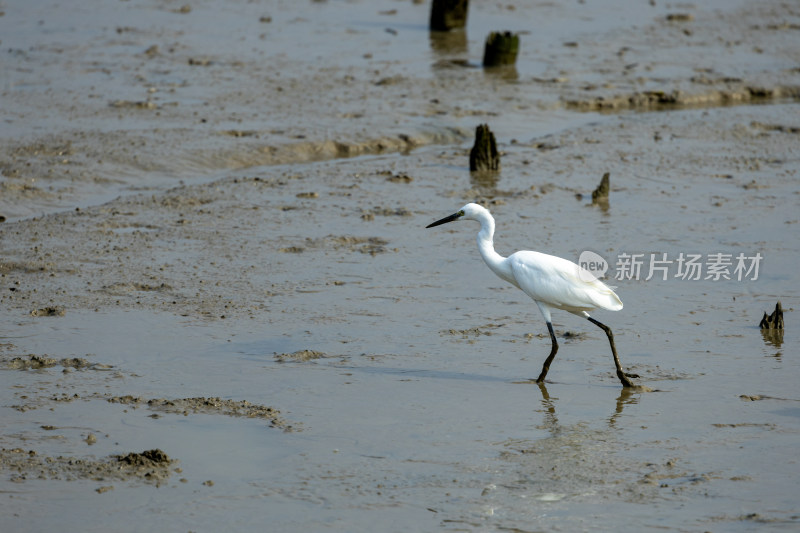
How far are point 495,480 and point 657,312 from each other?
301cm

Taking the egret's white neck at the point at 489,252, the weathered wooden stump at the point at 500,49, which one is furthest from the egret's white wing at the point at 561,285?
the weathered wooden stump at the point at 500,49

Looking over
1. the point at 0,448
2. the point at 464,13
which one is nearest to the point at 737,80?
the point at 464,13

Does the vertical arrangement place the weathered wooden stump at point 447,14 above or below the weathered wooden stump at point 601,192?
above

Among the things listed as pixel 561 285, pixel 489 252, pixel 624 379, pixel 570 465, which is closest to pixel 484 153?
pixel 489 252

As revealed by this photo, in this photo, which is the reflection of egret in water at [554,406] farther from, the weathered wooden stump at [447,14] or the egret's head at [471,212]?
the weathered wooden stump at [447,14]

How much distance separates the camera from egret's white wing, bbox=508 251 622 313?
683cm

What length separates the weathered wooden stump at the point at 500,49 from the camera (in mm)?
15523

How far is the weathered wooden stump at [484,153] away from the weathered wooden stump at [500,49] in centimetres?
450

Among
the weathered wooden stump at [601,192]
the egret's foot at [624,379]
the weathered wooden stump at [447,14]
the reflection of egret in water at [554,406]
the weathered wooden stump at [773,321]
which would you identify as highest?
the weathered wooden stump at [447,14]

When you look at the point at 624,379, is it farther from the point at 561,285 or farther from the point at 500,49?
the point at 500,49

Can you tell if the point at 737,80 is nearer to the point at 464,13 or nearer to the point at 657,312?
the point at 464,13

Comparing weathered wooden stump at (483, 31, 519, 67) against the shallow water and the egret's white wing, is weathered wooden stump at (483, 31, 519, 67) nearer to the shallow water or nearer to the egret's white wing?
the shallow water

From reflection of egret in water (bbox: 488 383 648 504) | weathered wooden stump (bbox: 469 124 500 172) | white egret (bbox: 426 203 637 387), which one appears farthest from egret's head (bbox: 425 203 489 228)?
weathered wooden stump (bbox: 469 124 500 172)

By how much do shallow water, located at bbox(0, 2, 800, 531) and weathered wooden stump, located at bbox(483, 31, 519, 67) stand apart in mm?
310
